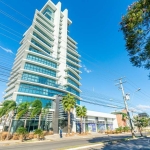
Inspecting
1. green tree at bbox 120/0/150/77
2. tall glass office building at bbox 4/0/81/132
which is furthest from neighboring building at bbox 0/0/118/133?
green tree at bbox 120/0/150/77

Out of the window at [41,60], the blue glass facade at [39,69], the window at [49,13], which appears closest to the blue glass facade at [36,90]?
the blue glass facade at [39,69]

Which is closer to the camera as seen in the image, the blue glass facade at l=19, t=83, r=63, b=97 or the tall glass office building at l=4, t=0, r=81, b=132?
the blue glass facade at l=19, t=83, r=63, b=97

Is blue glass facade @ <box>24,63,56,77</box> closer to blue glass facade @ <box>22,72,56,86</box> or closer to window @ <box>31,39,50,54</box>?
blue glass facade @ <box>22,72,56,86</box>

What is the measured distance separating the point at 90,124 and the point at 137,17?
4392 cm

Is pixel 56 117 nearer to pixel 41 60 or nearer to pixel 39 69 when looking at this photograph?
pixel 39 69

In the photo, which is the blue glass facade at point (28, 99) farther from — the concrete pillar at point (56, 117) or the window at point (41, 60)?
the window at point (41, 60)

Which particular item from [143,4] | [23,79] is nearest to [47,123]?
[23,79]

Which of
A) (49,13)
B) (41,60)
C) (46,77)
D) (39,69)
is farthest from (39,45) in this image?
(49,13)

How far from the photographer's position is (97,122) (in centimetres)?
4875

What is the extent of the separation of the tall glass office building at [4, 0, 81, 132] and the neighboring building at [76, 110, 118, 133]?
8.87 meters

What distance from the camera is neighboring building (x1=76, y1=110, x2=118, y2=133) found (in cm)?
4418

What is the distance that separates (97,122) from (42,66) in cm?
3075

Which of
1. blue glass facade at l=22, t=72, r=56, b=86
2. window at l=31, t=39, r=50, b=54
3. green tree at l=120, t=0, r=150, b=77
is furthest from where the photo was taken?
window at l=31, t=39, r=50, b=54

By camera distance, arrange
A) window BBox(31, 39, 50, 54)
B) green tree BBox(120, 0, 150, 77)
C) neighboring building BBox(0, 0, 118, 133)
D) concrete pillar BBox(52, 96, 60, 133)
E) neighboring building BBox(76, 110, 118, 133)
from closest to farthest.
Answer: green tree BBox(120, 0, 150, 77), concrete pillar BBox(52, 96, 60, 133), neighboring building BBox(0, 0, 118, 133), neighboring building BBox(76, 110, 118, 133), window BBox(31, 39, 50, 54)
